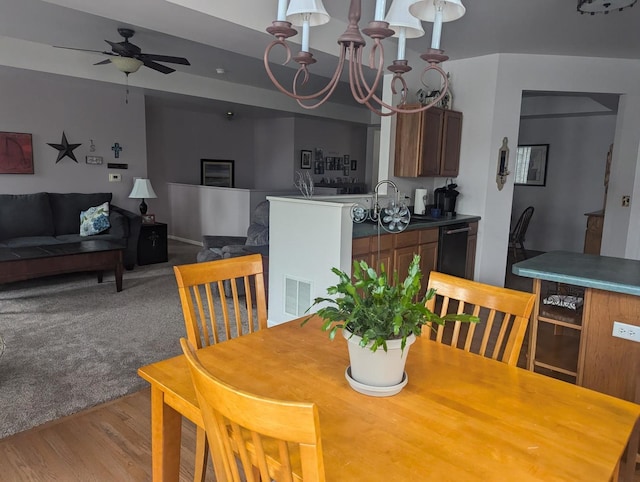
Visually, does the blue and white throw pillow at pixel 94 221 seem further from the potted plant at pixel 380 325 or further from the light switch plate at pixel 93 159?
the potted plant at pixel 380 325

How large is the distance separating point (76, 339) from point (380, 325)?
3.08 m

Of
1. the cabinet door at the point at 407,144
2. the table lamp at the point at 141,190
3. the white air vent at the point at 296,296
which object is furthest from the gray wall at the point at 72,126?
the white air vent at the point at 296,296

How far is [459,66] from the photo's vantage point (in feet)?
15.6

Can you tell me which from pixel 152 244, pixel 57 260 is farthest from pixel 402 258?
pixel 152 244

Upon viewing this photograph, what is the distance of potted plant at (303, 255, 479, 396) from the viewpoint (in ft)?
4.00

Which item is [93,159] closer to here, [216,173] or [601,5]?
[216,173]

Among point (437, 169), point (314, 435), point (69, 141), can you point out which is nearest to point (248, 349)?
point (314, 435)

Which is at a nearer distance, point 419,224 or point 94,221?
point 419,224

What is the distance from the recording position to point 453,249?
4449mm

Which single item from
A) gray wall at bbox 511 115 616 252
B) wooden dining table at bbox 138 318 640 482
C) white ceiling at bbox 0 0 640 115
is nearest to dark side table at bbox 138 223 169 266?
white ceiling at bbox 0 0 640 115

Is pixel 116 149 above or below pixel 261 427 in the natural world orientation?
above

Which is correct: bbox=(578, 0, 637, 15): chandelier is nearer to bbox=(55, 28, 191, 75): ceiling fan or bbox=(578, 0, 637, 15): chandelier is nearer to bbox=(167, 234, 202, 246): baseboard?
bbox=(55, 28, 191, 75): ceiling fan

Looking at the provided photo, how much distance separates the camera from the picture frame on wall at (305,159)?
912 centimetres

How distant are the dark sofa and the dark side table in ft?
0.72
